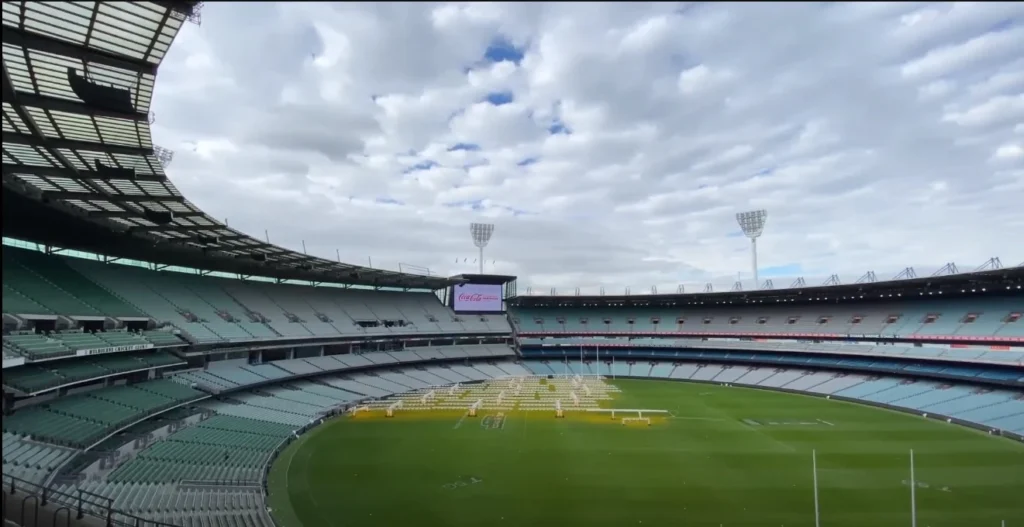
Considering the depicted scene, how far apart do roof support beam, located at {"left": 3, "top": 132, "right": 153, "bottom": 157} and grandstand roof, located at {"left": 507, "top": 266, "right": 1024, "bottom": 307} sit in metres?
49.0

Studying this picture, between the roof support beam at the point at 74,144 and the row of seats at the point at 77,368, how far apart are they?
10.6 m

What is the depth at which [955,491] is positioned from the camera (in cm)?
2214

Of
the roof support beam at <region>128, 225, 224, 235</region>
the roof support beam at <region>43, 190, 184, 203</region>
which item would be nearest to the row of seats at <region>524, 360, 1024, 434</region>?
the roof support beam at <region>128, 225, 224, 235</region>

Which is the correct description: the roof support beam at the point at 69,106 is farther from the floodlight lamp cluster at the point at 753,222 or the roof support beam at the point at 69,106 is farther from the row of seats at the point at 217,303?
the floodlight lamp cluster at the point at 753,222

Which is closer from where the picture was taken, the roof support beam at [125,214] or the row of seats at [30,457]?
the row of seats at [30,457]

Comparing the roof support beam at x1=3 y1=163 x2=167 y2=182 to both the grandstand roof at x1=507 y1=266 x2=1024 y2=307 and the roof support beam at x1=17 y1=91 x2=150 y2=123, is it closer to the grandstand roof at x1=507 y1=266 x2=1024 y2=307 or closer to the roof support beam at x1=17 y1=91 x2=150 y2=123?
the roof support beam at x1=17 y1=91 x2=150 y2=123

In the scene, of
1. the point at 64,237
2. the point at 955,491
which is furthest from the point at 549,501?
the point at 64,237

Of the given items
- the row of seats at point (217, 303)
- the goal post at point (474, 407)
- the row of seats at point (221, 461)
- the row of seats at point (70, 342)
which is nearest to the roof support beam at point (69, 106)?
the row of seats at point (221, 461)

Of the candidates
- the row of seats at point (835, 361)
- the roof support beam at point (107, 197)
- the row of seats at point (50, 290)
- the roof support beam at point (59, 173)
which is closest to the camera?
the roof support beam at point (59, 173)

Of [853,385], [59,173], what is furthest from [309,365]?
[853,385]

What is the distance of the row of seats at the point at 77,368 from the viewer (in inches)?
828

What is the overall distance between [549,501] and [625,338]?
160 ft

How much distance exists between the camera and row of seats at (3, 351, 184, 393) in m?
21.0

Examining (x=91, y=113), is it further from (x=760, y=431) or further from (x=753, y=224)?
(x=753, y=224)
